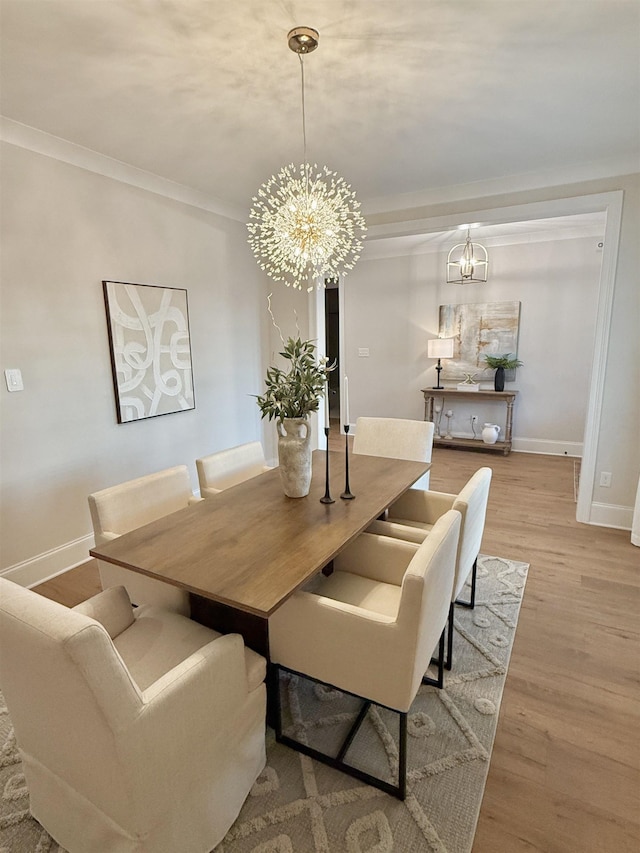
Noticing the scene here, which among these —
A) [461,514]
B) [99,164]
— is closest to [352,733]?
[461,514]

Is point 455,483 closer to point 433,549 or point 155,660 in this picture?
point 433,549

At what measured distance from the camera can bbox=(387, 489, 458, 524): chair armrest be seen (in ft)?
7.61

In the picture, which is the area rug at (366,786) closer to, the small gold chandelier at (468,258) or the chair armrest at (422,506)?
the chair armrest at (422,506)

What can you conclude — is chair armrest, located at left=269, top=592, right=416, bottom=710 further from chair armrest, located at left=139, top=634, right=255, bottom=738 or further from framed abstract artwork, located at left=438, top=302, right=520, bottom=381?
framed abstract artwork, located at left=438, top=302, right=520, bottom=381

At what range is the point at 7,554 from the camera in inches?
99.6

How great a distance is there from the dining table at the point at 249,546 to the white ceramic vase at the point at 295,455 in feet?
0.19

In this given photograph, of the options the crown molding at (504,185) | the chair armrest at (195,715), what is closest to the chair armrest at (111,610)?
the chair armrest at (195,715)

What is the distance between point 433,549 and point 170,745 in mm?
845

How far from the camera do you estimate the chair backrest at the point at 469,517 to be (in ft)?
5.63

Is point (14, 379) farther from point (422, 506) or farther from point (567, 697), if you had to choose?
point (567, 697)

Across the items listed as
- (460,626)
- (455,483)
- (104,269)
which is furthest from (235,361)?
(460,626)

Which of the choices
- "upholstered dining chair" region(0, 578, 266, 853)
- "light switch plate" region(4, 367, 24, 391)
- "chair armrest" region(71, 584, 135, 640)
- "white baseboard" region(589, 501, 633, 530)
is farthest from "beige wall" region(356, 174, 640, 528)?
"chair armrest" region(71, 584, 135, 640)

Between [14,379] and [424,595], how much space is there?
247cm

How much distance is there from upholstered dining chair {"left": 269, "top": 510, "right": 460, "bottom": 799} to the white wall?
1933 mm
